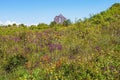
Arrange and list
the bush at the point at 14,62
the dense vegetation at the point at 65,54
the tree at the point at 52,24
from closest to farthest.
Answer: the dense vegetation at the point at 65,54
the bush at the point at 14,62
the tree at the point at 52,24

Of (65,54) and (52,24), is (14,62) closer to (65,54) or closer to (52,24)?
(65,54)

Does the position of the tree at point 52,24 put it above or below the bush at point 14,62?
above

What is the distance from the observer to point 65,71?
976 cm

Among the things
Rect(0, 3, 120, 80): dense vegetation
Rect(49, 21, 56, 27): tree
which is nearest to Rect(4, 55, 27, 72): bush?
Rect(0, 3, 120, 80): dense vegetation

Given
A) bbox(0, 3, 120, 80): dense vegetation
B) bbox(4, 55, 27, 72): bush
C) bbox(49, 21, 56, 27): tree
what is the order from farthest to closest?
bbox(49, 21, 56, 27): tree → bbox(4, 55, 27, 72): bush → bbox(0, 3, 120, 80): dense vegetation

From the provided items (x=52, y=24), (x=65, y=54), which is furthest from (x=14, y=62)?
(x=52, y=24)

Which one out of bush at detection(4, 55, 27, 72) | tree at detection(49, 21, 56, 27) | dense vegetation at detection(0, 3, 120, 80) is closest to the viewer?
dense vegetation at detection(0, 3, 120, 80)

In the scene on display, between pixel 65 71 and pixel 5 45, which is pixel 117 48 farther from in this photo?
pixel 5 45

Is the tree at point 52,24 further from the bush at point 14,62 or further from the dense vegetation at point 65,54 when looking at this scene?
the bush at point 14,62

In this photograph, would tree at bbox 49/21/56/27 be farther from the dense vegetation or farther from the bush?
the bush

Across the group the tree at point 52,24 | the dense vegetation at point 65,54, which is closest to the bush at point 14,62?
the dense vegetation at point 65,54

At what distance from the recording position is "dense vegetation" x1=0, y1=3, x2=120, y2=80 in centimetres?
963

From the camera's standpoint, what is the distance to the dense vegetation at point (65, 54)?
963 centimetres

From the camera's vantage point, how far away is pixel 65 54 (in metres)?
13.5
